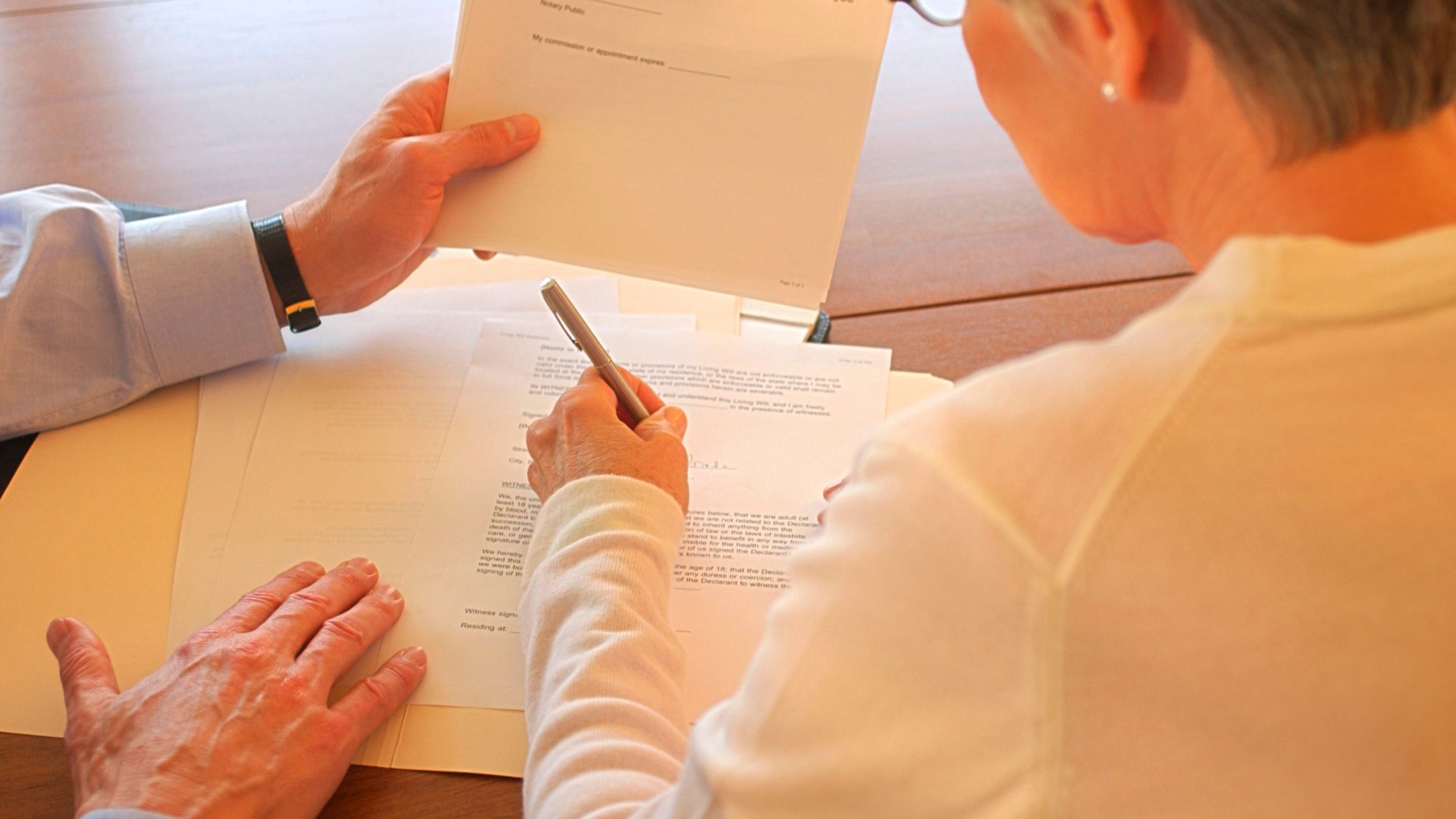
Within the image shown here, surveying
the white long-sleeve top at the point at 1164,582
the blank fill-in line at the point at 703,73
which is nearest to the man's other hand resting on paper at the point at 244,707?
the white long-sleeve top at the point at 1164,582

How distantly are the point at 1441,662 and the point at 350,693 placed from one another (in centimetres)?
64

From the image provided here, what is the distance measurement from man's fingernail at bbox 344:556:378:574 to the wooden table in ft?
1.53

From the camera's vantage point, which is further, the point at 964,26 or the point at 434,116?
the point at 434,116

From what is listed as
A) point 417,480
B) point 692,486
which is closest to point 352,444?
point 417,480

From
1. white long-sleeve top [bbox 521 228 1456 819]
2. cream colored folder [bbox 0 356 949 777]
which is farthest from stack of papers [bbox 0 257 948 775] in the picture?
white long-sleeve top [bbox 521 228 1456 819]

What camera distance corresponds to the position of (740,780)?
47 centimetres

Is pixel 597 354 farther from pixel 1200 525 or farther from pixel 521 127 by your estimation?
pixel 1200 525

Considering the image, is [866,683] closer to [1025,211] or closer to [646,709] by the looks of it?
[646,709]

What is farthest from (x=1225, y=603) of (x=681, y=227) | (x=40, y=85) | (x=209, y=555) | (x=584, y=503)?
(x=40, y=85)

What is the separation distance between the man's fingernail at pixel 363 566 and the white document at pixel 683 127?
29 centimetres

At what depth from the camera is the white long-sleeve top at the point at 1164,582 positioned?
391mm

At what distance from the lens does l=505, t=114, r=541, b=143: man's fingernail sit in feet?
2.99

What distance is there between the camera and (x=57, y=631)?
78 centimetres

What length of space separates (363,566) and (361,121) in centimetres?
66
